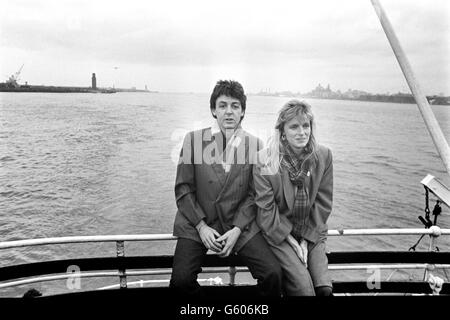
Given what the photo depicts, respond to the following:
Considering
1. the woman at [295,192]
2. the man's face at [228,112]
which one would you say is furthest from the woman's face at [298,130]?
the man's face at [228,112]

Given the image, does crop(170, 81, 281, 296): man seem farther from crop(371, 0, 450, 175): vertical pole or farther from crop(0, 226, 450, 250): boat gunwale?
crop(371, 0, 450, 175): vertical pole

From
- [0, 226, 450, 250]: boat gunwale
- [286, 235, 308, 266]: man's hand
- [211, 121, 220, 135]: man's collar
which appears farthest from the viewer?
[211, 121, 220, 135]: man's collar

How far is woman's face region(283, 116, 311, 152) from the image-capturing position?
2512 millimetres

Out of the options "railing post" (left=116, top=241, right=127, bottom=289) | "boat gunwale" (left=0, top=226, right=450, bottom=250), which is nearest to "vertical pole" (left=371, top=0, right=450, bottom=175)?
"boat gunwale" (left=0, top=226, right=450, bottom=250)

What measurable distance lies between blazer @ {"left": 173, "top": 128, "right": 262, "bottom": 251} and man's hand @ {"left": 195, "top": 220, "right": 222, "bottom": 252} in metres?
0.04

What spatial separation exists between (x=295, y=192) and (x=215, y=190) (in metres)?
0.55

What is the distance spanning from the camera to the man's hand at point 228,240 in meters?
2.46

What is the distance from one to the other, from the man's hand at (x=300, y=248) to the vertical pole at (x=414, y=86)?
991 mm

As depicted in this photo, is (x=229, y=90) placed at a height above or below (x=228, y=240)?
above

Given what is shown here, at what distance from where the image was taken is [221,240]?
246cm

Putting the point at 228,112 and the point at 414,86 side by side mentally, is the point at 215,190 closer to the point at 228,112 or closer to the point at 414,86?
the point at 228,112

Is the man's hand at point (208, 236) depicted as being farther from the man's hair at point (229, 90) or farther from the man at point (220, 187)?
the man's hair at point (229, 90)

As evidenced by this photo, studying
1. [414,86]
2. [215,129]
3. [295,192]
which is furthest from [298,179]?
[414,86]
